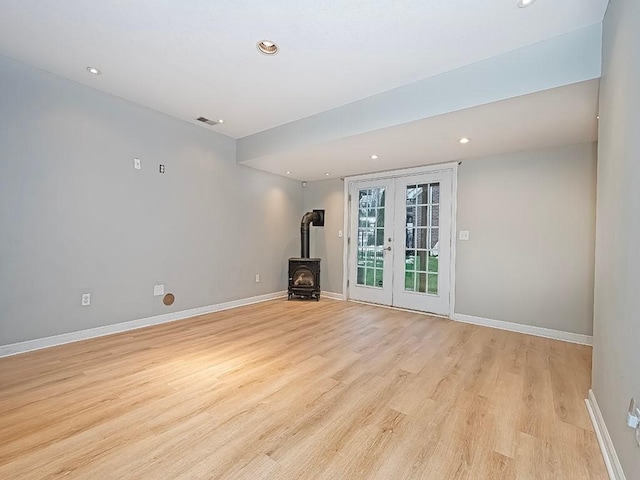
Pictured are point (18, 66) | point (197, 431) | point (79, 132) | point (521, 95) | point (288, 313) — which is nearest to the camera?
point (197, 431)

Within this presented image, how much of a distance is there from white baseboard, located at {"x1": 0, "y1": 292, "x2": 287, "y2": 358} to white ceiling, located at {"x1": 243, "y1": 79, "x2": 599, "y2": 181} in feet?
7.43

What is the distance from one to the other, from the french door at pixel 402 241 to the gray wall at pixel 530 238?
253 millimetres

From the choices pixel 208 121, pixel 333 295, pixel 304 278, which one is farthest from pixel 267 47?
pixel 333 295

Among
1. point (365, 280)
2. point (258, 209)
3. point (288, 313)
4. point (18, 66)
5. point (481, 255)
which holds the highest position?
point (18, 66)

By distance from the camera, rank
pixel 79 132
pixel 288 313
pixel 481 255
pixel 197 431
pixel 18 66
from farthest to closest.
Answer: pixel 288 313 < pixel 481 255 < pixel 79 132 < pixel 18 66 < pixel 197 431

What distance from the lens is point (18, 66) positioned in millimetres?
2600

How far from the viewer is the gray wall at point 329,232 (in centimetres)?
535

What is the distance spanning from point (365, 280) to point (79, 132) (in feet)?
14.1

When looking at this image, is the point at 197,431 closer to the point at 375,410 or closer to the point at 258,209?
the point at 375,410

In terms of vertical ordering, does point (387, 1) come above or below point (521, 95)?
above

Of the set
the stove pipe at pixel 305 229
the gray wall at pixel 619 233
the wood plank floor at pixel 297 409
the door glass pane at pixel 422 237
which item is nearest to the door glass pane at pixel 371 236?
the door glass pane at pixel 422 237

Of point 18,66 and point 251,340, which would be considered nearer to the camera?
point 18,66

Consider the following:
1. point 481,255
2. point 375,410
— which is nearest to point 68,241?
point 375,410

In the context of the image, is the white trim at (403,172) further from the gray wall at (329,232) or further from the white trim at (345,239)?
the gray wall at (329,232)
